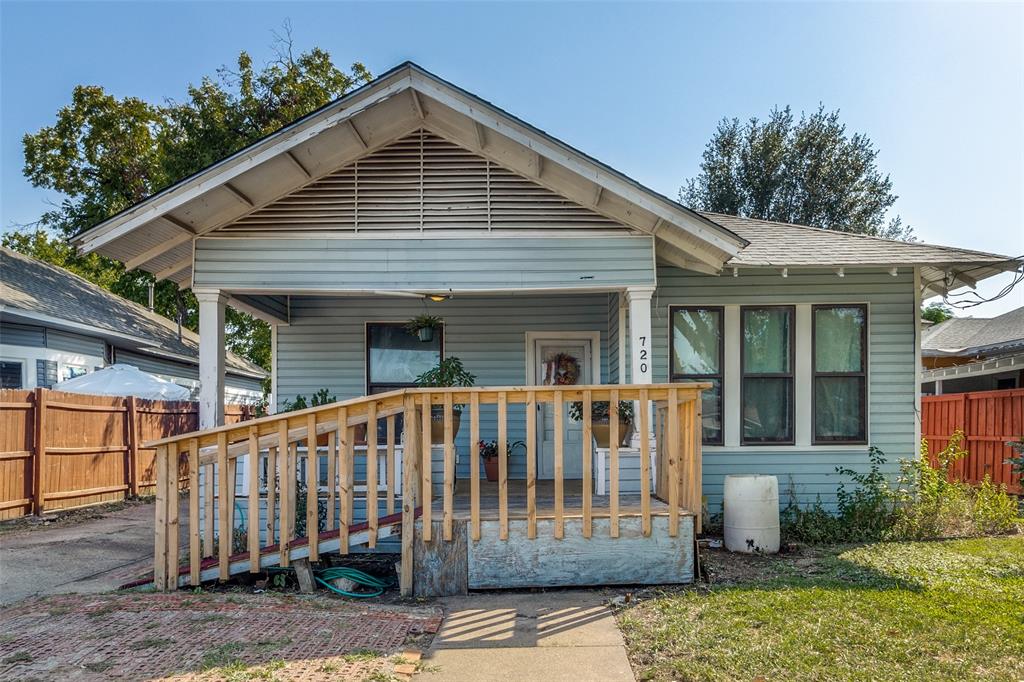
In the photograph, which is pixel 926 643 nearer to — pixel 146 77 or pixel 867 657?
pixel 867 657

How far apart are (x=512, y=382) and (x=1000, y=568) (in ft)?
18.0

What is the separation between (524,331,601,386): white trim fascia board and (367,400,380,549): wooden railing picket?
157 inches

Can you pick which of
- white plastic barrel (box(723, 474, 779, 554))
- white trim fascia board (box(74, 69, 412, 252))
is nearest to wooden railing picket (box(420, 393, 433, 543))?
white trim fascia board (box(74, 69, 412, 252))

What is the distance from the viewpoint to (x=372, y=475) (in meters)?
5.28

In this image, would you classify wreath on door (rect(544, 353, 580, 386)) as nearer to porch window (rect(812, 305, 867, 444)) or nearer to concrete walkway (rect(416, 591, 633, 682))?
porch window (rect(812, 305, 867, 444))

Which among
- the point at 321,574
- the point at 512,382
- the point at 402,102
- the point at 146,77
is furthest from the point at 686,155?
the point at 321,574

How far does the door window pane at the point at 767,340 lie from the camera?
314 inches

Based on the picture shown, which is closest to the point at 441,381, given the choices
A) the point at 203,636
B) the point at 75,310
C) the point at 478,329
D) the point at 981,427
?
the point at 478,329

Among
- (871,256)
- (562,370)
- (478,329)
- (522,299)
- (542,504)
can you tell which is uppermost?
(871,256)

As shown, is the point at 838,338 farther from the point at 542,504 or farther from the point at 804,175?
the point at 804,175

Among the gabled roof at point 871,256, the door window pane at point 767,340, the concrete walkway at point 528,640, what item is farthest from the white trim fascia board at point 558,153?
the concrete walkway at point 528,640

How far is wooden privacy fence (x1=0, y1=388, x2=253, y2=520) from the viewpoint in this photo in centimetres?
898

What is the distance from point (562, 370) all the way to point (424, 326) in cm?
200

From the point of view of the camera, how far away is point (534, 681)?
361 cm
